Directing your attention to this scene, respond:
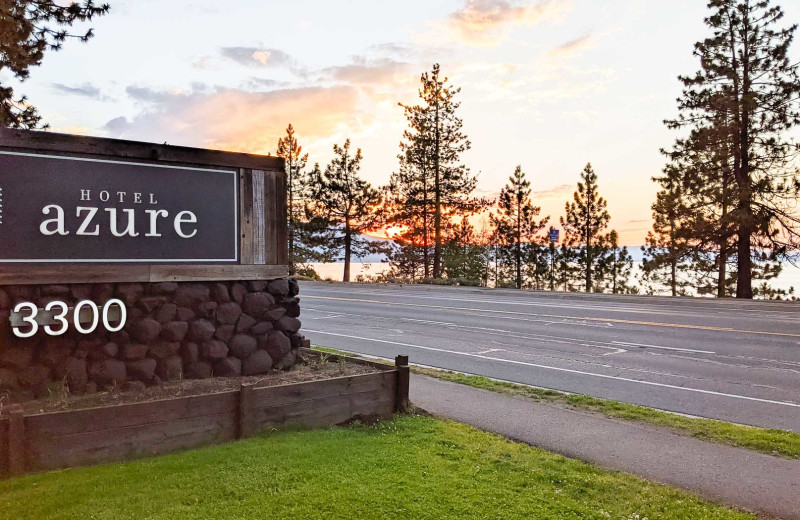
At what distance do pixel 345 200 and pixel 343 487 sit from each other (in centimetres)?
4242

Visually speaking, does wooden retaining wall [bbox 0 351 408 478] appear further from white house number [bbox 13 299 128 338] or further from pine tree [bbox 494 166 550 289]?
pine tree [bbox 494 166 550 289]

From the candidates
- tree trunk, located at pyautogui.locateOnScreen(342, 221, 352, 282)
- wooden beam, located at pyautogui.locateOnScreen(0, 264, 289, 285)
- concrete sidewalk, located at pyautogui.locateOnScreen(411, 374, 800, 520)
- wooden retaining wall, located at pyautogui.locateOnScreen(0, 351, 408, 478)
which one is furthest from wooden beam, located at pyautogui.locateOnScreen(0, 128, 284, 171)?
tree trunk, located at pyautogui.locateOnScreen(342, 221, 352, 282)

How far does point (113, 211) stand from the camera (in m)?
6.27

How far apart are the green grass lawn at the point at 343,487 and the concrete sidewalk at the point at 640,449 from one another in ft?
1.32

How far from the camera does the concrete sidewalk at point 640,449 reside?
477 centimetres

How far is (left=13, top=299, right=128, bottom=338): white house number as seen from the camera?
5.62 metres

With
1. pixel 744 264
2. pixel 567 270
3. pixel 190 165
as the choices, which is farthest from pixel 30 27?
pixel 567 270

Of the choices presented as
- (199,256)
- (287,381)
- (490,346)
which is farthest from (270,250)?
(490,346)

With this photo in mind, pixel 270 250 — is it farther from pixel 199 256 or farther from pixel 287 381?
pixel 287 381

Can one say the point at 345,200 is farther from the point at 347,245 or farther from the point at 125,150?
the point at 125,150

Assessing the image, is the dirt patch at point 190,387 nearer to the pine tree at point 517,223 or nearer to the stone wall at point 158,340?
the stone wall at point 158,340

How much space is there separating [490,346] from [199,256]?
7.48 meters

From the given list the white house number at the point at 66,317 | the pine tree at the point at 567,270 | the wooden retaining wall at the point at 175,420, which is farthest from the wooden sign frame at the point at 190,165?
the pine tree at the point at 567,270

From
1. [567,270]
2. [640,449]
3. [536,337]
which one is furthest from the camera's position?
[567,270]
